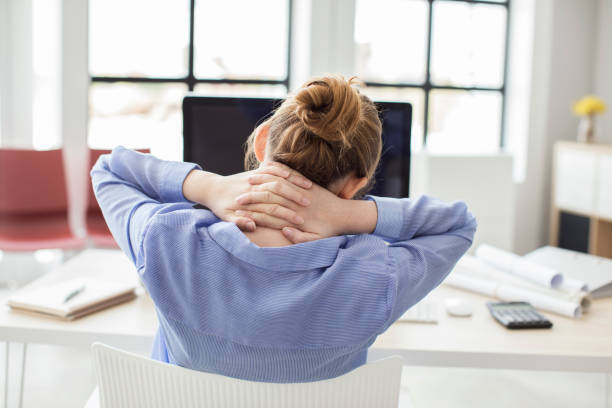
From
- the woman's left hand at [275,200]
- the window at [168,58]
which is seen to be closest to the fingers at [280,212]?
the woman's left hand at [275,200]

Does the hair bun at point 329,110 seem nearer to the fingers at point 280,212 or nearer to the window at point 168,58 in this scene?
the fingers at point 280,212

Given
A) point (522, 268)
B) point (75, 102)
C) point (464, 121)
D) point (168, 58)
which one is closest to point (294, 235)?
point (522, 268)

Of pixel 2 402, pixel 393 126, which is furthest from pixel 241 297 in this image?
pixel 2 402

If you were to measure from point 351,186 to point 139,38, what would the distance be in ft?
12.4

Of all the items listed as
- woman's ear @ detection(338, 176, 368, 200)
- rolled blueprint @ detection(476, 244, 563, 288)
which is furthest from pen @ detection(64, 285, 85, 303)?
rolled blueprint @ detection(476, 244, 563, 288)

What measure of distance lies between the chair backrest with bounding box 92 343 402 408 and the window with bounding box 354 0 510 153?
3969mm

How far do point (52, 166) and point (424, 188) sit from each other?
2181 mm

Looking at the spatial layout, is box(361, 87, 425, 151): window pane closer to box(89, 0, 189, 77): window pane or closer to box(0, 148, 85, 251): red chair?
box(89, 0, 189, 77): window pane

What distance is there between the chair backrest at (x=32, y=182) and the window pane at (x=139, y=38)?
2.87 feet

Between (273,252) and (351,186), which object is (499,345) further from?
(273,252)

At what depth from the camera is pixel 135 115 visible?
4.54 m

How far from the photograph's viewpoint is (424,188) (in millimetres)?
3131

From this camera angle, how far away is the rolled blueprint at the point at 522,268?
1.77m

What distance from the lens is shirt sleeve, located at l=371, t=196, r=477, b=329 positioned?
1006 millimetres
